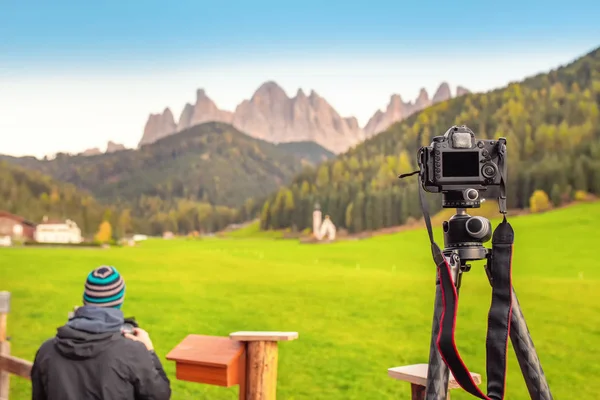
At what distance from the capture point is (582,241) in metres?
22.8

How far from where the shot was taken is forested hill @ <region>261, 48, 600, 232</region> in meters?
28.6

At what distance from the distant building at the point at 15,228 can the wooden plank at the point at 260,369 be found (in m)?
26.7

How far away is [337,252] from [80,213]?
1250cm

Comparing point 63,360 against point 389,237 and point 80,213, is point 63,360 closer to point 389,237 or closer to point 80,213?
point 389,237

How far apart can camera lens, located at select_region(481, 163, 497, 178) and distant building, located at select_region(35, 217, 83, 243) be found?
89.4ft

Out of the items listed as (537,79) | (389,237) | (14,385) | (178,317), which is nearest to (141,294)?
(178,317)

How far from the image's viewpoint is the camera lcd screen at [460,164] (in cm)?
215

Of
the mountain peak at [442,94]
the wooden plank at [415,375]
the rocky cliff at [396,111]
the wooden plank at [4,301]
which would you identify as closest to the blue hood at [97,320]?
the wooden plank at [415,375]

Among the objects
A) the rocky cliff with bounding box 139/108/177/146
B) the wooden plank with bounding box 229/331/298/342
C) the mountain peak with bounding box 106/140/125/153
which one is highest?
the rocky cliff with bounding box 139/108/177/146

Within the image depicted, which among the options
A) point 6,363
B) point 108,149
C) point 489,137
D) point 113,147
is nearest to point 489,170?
point 6,363

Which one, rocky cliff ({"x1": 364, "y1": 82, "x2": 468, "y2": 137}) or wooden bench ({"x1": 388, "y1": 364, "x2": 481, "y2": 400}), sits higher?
rocky cliff ({"x1": 364, "y1": 82, "x2": 468, "y2": 137})

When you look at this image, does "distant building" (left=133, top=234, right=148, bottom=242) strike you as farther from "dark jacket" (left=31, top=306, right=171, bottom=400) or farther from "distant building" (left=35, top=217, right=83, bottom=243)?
"dark jacket" (left=31, top=306, right=171, bottom=400)

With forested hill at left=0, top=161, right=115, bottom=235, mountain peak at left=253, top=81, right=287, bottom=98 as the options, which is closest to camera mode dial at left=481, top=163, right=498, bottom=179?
forested hill at left=0, top=161, right=115, bottom=235

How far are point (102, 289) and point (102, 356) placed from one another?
0.20 metres
